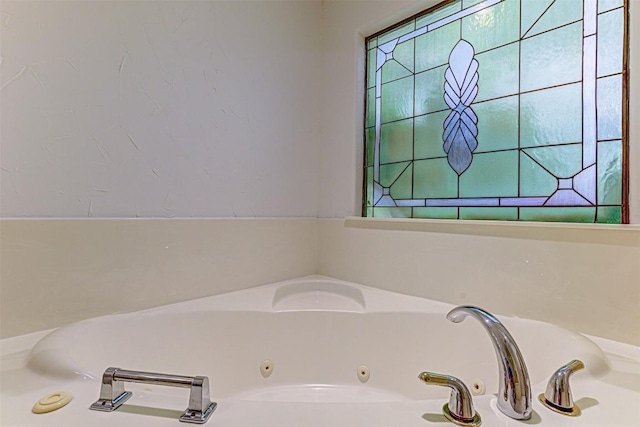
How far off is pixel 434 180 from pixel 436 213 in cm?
13

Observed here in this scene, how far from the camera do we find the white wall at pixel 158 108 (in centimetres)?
90

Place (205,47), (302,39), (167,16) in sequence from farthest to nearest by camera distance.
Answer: (302,39) → (205,47) → (167,16)

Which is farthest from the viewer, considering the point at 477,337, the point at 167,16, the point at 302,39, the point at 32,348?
the point at 302,39

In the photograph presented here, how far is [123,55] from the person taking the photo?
3.43ft

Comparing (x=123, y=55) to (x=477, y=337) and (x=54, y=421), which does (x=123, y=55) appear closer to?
(x=54, y=421)

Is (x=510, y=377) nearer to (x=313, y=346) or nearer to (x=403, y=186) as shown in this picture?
(x=313, y=346)

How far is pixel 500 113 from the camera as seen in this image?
1196 millimetres

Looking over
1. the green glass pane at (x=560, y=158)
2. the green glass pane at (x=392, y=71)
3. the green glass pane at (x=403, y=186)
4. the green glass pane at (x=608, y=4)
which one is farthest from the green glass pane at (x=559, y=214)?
the green glass pane at (x=392, y=71)

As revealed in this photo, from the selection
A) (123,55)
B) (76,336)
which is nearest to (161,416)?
(76,336)

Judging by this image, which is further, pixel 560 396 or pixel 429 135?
pixel 429 135

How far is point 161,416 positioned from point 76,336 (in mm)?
486

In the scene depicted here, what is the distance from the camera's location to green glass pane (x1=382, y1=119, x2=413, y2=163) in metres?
1.47

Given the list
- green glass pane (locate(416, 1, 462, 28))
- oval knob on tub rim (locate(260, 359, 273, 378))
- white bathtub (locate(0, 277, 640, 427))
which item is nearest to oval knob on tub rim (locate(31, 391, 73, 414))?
white bathtub (locate(0, 277, 640, 427))

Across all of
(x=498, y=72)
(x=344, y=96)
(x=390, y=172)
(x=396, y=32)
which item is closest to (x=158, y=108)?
(x=344, y=96)
